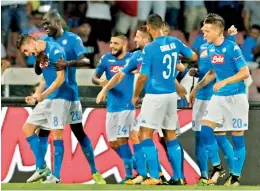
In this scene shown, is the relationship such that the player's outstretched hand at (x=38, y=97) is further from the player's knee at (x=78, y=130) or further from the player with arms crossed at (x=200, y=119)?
the player with arms crossed at (x=200, y=119)

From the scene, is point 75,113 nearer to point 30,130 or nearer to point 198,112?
point 30,130

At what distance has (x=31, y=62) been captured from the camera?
59.7 feet

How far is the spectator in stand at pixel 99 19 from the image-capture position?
18.6 meters

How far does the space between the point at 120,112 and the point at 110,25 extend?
3.72 m

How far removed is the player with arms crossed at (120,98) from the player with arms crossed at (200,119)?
82cm

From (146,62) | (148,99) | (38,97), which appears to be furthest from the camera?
(38,97)

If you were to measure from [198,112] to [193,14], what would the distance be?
3.98 metres

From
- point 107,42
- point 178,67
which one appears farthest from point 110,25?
point 178,67

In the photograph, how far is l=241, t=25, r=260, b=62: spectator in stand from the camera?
18578mm

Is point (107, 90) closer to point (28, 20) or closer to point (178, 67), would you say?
point (178, 67)

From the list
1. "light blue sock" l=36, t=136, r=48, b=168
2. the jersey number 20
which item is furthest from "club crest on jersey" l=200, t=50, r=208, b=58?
"light blue sock" l=36, t=136, r=48, b=168

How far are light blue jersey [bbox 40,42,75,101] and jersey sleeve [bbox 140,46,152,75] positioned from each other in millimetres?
1290

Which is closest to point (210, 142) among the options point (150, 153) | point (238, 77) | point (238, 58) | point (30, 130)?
point (150, 153)

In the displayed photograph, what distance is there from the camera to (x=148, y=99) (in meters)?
13.9
